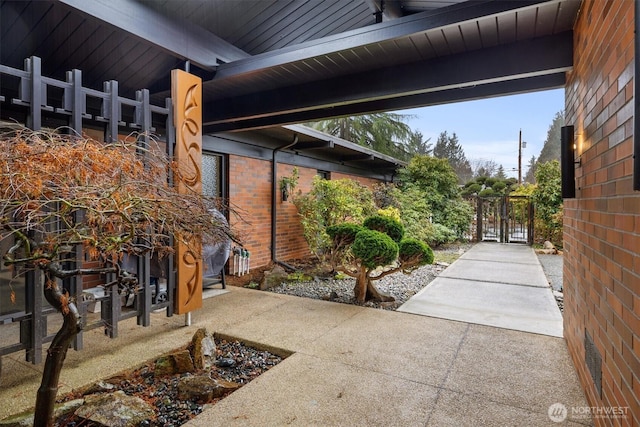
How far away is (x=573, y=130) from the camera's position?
2.65 m

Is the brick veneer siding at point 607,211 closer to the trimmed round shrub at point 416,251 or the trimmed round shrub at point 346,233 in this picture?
the trimmed round shrub at point 416,251

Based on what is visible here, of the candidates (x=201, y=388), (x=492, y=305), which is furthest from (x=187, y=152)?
(x=492, y=305)

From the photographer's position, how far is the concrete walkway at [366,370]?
2.11 meters

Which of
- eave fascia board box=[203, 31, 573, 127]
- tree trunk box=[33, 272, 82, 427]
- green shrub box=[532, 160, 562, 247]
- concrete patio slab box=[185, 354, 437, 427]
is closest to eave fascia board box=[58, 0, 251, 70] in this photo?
eave fascia board box=[203, 31, 573, 127]

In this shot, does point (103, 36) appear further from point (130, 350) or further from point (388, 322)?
point (388, 322)

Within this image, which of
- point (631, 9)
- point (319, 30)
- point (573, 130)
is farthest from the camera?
point (319, 30)

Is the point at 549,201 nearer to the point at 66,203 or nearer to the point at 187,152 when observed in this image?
the point at 187,152

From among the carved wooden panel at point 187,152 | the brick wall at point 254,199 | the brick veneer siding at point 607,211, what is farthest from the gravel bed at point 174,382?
the brick wall at point 254,199

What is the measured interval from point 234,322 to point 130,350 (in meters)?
1.03

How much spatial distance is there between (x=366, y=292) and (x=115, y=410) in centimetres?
327

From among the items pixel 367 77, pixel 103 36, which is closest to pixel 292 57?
pixel 367 77

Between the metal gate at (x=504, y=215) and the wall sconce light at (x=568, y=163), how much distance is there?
936 centimetres

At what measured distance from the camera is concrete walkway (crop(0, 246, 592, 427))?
2105 mm

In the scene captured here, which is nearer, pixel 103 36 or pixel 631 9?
pixel 631 9
